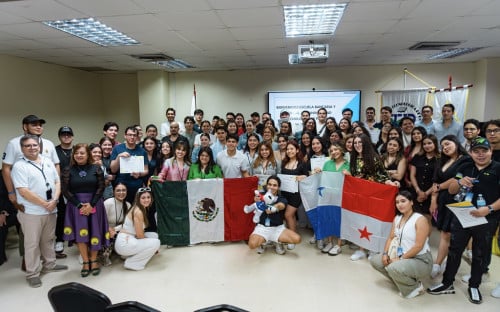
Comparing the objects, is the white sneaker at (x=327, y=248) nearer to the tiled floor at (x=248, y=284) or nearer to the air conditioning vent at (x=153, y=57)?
the tiled floor at (x=248, y=284)

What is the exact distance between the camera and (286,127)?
5.23 m

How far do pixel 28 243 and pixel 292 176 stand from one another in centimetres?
293

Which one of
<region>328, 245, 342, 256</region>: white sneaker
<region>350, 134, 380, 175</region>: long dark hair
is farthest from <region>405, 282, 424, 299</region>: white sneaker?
<region>350, 134, 380, 175</region>: long dark hair

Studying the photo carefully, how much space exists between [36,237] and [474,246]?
415 cm

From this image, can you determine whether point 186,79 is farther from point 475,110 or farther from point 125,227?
point 475,110

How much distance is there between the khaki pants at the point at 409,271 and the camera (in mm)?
2689

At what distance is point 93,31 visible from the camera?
4.41m

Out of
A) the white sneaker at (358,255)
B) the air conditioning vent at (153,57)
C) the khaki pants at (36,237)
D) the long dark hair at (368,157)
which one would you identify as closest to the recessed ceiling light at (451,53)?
the long dark hair at (368,157)

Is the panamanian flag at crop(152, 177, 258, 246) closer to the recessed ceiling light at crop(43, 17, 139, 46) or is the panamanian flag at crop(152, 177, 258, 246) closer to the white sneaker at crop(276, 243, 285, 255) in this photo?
the white sneaker at crop(276, 243, 285, 255)

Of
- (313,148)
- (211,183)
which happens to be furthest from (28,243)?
(313,148)

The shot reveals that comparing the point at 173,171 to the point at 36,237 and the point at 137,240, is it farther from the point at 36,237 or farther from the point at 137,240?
the point at 36,237

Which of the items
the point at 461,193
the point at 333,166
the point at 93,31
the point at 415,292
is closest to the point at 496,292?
the point at 415,292

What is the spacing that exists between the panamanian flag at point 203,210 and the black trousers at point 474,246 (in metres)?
2.15

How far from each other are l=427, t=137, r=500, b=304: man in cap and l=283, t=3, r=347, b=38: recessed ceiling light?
2117 mm
